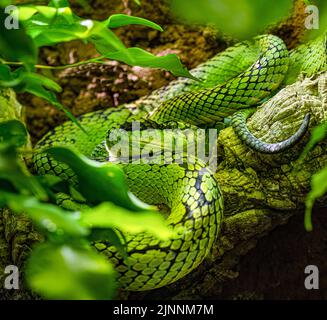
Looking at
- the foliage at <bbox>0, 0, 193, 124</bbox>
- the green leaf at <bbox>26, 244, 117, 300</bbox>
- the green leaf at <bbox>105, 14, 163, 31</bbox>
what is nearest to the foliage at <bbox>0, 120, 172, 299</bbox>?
the green leaf at <bbox>26, 244, 117, 300</bbox>

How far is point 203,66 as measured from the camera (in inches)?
117

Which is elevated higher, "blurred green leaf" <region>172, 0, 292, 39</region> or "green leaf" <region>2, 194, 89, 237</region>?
"blurred green leaf" <region>172, 0, 292, 39</region>

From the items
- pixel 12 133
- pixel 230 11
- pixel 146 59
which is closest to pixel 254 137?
pixel 146 59

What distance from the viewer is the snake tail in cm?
182

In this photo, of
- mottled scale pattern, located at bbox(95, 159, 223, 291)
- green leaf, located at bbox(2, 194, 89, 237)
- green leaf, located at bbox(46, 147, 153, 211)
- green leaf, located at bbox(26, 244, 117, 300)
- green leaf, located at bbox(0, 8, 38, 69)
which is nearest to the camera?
green leaf, located at bbox(26, 244, 117, 300)

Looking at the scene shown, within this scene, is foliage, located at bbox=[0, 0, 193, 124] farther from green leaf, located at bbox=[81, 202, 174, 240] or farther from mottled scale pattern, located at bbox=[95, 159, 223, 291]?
mottled scale pattern, located at bbox=[95, 159, 223, 291]

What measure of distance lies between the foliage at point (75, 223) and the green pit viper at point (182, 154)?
0.19 m

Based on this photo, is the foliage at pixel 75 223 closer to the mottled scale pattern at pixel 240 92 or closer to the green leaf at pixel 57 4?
the green leaf at pixel 57 4

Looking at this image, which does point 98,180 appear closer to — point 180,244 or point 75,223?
point 75,223

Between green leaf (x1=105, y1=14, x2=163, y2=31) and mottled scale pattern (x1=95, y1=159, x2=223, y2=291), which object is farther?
mottled scale pattern (x1=95, y1=159, x2=223, y2=291)

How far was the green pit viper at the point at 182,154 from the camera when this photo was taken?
1.81m

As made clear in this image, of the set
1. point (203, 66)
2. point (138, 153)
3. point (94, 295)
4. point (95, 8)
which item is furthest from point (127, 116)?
point (94, 295)

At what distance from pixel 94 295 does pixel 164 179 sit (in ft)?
4.49

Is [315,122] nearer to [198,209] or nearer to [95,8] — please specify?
[198,209]
